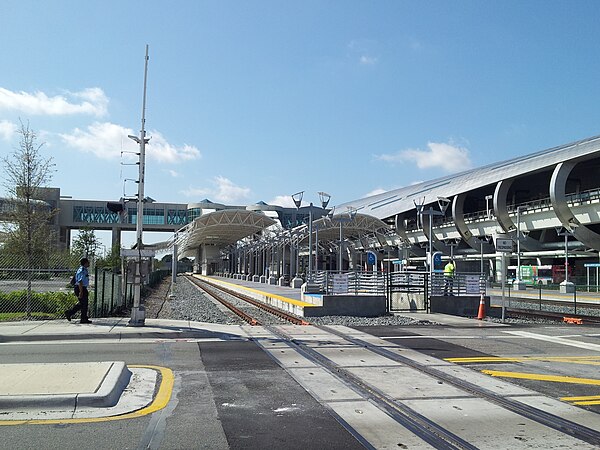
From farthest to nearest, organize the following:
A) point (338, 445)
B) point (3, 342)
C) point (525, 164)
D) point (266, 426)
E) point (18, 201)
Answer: point (525, 164), point (18, 201), point (3, 342), point (266, 426), point (338, 445)

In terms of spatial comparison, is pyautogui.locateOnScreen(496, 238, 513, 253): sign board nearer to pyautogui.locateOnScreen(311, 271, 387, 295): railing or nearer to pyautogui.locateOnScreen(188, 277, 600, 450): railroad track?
pyautogui.locateOnScreen(311, 271, 387, 295): railing

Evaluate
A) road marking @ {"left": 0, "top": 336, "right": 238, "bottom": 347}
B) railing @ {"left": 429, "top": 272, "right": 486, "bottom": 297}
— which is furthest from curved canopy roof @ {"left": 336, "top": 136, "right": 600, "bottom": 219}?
road marking @ {"left": 0, "top": 336, "right": 238, "bottom": 347}

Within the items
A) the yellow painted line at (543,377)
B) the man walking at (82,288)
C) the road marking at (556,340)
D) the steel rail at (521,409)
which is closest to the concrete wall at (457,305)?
the road marking at (556,340)

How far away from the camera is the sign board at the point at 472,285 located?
25844 millimetres

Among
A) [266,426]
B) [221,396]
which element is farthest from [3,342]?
[266,426]

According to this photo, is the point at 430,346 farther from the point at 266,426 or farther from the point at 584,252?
the point at 584,252

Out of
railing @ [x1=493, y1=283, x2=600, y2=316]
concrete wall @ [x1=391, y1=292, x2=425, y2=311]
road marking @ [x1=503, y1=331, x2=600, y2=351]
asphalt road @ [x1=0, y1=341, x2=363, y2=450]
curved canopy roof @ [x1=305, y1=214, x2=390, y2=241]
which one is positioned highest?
curved canopy roof @ [x1=305, y1=214, x2=390, y2=241]

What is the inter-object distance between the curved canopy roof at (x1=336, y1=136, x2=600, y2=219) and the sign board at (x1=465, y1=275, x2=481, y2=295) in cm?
3280

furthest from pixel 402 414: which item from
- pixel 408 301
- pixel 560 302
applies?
pixel 560 302

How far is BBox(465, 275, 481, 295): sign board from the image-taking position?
25844 mm

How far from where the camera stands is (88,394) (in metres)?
7.38

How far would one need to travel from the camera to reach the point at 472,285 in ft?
85.1

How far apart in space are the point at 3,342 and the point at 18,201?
7248 mm

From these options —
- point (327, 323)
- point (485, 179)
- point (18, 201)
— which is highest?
point (485, 179)
